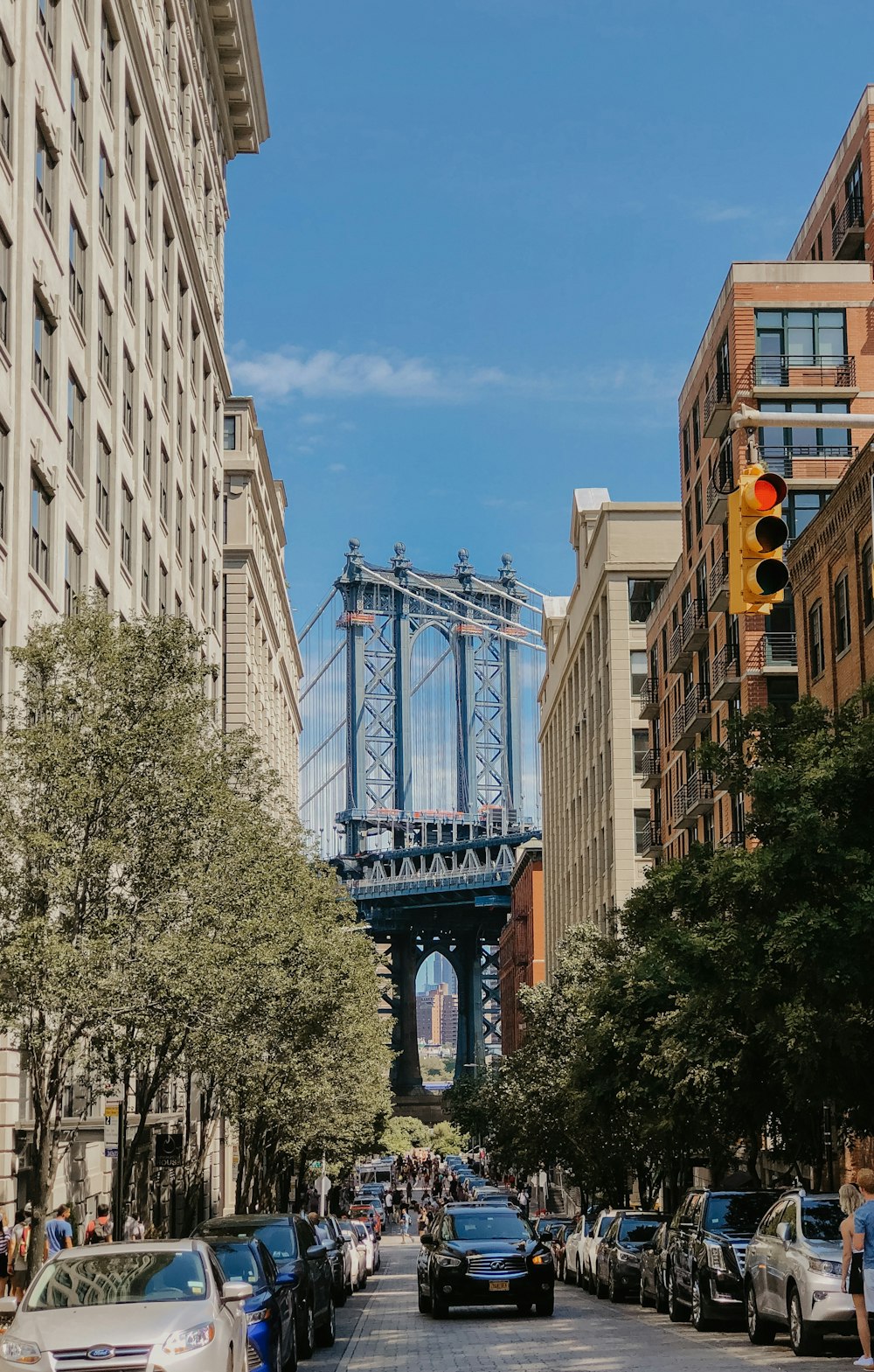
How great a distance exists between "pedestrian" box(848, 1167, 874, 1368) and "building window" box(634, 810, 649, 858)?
63.3 metres

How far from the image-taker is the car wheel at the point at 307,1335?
2188 centimetres

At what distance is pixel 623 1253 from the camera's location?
33.6 metres

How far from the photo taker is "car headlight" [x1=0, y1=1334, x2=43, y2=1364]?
12.2 m

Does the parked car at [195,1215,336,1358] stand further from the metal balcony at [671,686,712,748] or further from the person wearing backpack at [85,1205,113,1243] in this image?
the metal balcony at [671,686,712,748]

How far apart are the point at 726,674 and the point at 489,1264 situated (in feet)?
102

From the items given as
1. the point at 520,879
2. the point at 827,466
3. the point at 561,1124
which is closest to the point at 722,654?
the point at 827,466

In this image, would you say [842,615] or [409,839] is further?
[409,839]

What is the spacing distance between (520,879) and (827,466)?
92.1 m

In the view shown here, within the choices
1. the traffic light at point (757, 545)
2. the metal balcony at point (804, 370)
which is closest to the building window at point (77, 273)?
the metal balcony at point (804, 370)

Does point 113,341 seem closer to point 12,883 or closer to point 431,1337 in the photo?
point 12,883

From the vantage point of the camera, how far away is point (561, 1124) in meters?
57.9

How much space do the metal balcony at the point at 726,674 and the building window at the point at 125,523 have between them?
745 inches

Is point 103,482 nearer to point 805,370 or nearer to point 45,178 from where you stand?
point 45,178

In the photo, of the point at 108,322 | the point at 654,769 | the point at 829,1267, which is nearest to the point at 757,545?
the point at 829,1267
